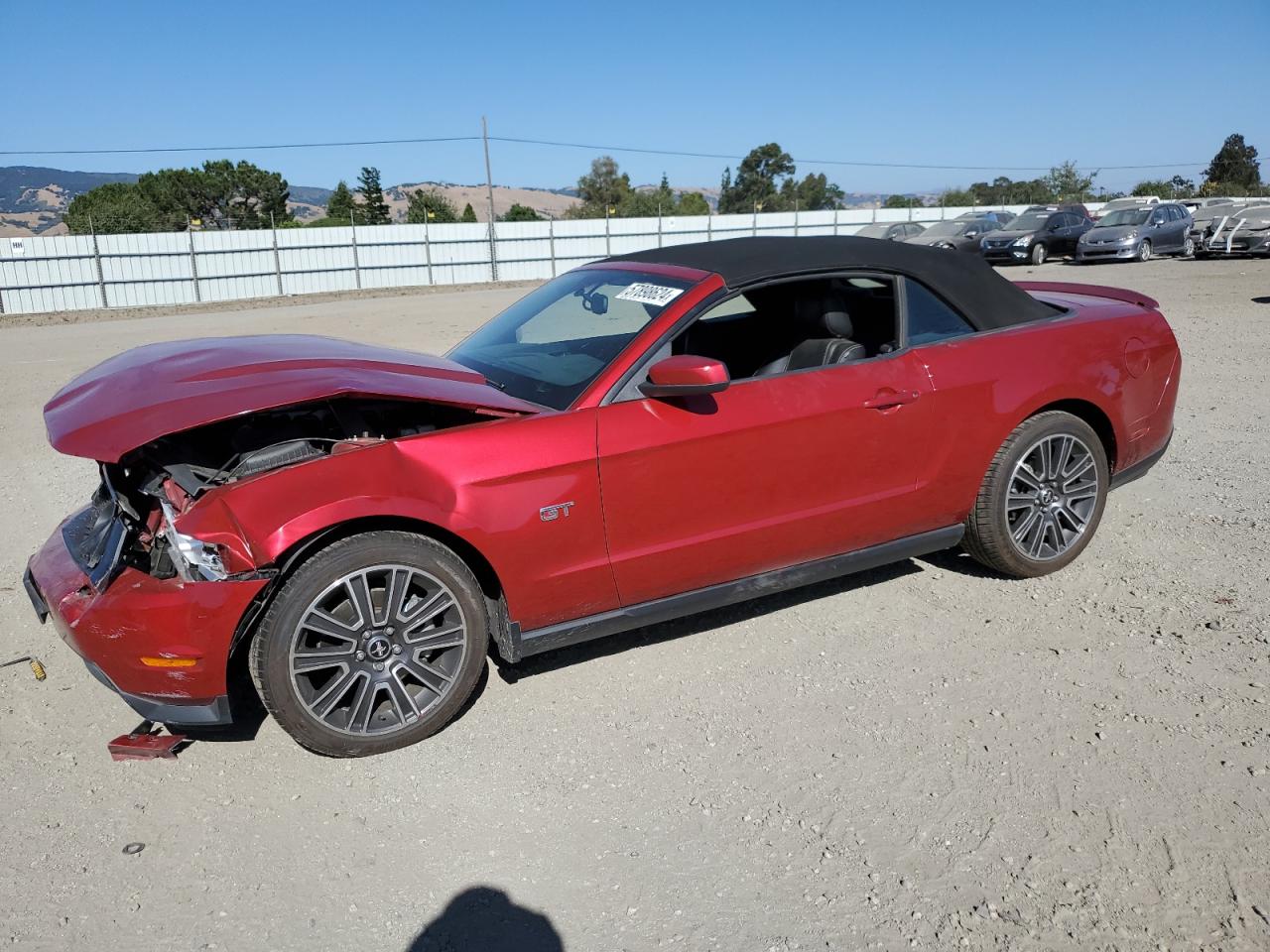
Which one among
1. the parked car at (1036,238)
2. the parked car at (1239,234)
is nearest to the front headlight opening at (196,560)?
the parked car at (1036,238)

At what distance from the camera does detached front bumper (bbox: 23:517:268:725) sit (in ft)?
9.70

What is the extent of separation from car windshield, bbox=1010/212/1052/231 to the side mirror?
2508cm

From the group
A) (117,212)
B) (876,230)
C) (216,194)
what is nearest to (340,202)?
(216,194)

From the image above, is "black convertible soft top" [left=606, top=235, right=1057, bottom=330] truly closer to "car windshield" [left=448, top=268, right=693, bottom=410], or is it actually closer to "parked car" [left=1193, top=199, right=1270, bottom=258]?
"car windshield" [left=448, top=268, right=693, bottom=410]

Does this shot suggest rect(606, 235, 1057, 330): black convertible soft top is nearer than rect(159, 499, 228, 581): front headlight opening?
No

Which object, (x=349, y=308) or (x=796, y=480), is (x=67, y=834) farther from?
(x=349, y=308)

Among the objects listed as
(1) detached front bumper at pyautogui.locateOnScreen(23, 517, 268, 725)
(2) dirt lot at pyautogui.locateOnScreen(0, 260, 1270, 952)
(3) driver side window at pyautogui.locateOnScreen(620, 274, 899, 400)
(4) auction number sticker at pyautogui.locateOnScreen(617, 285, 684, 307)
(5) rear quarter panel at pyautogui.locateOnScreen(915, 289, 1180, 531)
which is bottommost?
(2) dirt lot at pyautogui.locateOnScreen(0, 260, 1270, 952)

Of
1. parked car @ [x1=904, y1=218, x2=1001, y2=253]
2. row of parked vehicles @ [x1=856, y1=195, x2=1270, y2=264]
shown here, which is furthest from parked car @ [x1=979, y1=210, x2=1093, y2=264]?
parked car @ [x1=904, y1=218, x2=1001, y2=253]

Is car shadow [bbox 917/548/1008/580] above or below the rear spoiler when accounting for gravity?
below

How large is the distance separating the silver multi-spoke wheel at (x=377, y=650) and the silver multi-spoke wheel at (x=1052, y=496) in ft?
8.77

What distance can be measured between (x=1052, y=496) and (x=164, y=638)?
384 cm

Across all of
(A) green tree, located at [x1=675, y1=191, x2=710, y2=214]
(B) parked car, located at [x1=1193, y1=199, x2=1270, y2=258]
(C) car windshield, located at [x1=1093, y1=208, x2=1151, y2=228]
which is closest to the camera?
(B) parked car, located at [x1=1193, y1=199, x2=1270, y2=258]

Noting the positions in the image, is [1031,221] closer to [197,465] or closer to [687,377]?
[687,377]

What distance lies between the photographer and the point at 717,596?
3740 millimetres
